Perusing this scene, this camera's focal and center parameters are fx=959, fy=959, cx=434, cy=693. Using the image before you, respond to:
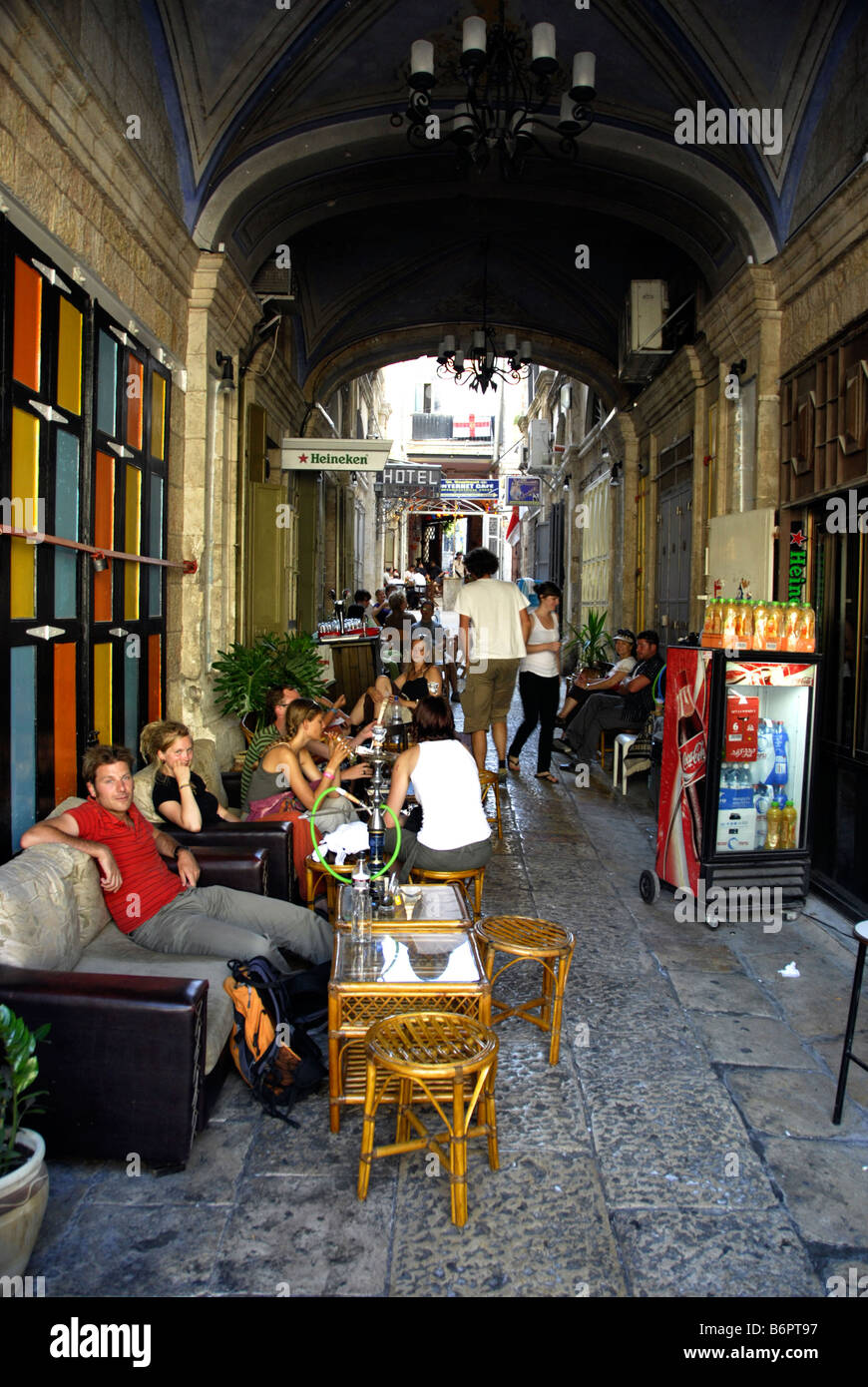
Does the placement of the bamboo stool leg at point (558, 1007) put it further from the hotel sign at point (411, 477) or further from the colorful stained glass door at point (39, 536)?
the hotel sign at point (411, 477)

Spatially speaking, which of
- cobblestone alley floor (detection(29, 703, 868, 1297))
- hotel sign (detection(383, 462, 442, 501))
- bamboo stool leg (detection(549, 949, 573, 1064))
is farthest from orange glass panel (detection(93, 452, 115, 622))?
hotel sign (detection(383, 462, 442, 501))

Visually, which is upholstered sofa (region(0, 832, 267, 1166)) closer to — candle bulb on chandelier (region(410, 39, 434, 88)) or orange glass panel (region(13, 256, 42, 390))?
orange glass panel (region(13, 256, 42, 390))

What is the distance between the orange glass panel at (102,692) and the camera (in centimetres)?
478

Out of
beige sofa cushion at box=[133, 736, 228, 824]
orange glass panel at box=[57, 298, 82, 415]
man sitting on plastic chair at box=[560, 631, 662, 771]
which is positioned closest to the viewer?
orange glass panel at box=[57, 298, 82, 415]

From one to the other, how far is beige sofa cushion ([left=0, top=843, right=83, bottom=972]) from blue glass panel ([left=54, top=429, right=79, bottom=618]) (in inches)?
57.6

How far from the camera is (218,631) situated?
7359mm

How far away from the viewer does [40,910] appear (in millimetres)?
2846

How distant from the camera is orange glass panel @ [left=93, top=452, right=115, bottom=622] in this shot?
4.73 meters

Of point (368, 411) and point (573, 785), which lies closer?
point (573, 785)

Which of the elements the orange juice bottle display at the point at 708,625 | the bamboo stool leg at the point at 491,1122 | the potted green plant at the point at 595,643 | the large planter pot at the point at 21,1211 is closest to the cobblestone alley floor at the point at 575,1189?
the bamboo stool leg at the point at 491,1122

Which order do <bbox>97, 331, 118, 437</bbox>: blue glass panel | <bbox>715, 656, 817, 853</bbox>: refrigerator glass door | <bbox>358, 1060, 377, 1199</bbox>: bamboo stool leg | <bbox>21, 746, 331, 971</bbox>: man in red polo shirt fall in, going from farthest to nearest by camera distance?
<bbox>715, 656, 817, 853</bbox>: refrigerator glass door, <bbox>97, 331, 118, 437</bbox>: blue glass panel, <bbox>21, 746, 331, 971</bbox>: man in red polo shirt, <bbox>358, 1060, 377, 1199</bbox>: bamboo stool leg
